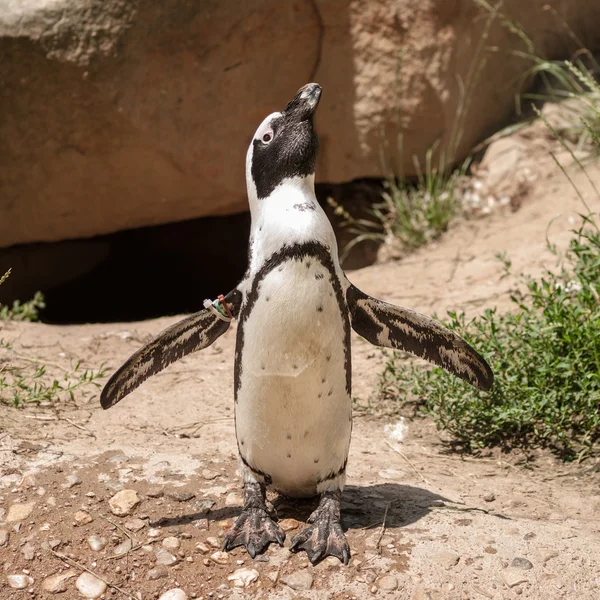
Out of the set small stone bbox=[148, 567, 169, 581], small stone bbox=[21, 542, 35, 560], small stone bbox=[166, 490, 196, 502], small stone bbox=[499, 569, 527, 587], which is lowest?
small stone bbox=[148, 567, 169, 581]

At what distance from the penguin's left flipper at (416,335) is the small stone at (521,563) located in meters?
0.54

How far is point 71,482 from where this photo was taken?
108 inches

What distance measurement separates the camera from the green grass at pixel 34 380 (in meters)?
3.35

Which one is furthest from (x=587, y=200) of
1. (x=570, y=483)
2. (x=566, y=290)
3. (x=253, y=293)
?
(x=253, y=293)

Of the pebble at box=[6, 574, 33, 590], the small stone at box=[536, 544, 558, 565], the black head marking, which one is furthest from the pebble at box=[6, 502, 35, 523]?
the small stone at box=[536, 544, 558, 565]

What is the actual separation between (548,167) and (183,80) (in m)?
2.48

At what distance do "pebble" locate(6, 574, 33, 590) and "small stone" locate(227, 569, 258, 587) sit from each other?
1.90ft

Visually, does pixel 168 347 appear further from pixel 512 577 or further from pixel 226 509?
pixel 512 577

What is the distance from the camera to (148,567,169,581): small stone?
2.35 m

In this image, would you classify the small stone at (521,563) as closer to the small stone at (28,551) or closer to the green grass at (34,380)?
the small stone at (28,551)

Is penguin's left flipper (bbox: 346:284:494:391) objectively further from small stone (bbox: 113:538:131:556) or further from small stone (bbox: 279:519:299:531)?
small stone (bbox: 113:538:131:556)

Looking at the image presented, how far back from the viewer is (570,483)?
122 inches

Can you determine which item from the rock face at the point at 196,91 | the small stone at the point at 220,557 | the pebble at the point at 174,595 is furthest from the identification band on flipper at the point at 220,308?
the rock face at the point at 196,91

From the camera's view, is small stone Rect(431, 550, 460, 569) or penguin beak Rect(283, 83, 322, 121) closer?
small stone Rect(431, 550, 460, 569)
